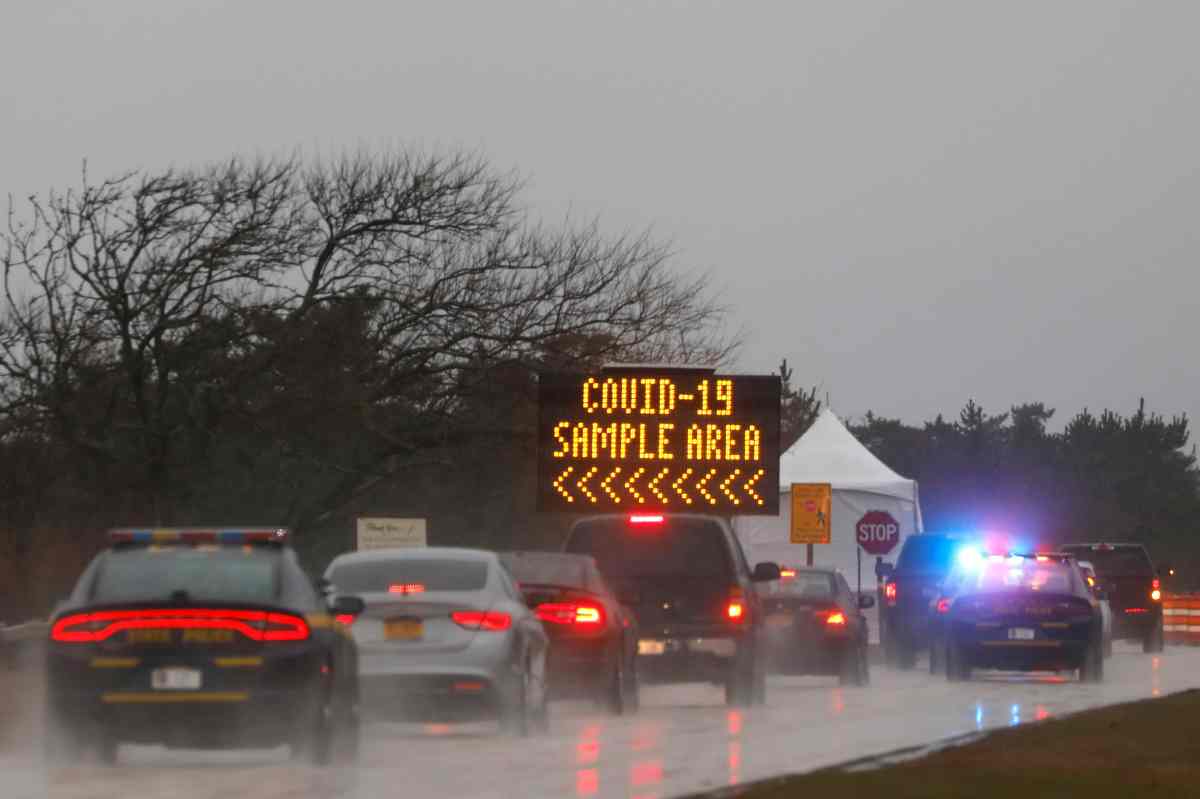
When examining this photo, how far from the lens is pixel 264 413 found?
143 feet

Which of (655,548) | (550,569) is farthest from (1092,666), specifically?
(550,569)

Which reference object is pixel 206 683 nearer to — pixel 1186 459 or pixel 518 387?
pixel 518 387

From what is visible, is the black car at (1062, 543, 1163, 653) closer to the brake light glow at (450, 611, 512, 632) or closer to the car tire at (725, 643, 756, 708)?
the car tire at (725, 643, 756, 708)

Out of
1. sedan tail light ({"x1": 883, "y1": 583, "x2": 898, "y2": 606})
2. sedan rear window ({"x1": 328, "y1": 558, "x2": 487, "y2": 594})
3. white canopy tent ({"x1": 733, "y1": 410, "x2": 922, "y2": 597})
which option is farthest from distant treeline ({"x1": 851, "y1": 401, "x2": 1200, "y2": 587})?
sedan rear window ({"x1": 328, "y1": 558, "x2": 487, "y2": 594})

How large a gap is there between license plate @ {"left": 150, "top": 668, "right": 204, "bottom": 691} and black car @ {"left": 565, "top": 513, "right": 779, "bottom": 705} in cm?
985

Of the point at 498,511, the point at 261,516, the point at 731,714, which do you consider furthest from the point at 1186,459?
the point at 731,714

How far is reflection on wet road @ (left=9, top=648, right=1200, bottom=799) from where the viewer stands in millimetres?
14461

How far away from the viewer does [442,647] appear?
18.9 m

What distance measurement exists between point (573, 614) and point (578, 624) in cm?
10

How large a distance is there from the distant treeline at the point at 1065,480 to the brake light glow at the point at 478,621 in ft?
336

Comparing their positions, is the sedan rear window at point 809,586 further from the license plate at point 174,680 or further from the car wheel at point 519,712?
the license plate at point 174,680

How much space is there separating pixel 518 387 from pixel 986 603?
49.2 feet

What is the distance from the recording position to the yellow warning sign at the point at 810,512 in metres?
42.3

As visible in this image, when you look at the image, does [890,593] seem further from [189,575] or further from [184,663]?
[184,663]
